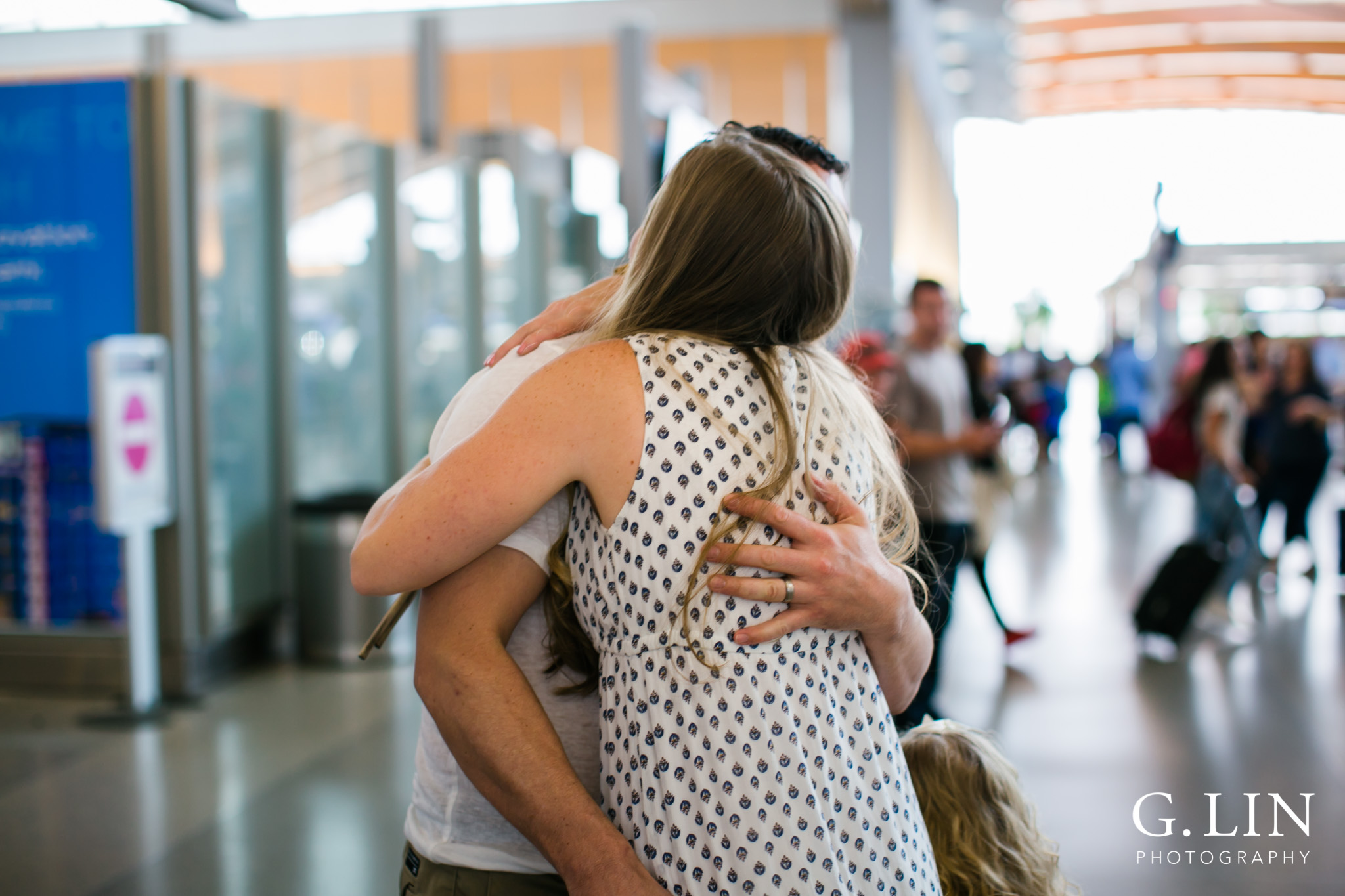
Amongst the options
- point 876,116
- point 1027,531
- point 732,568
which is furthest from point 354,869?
point 876,116

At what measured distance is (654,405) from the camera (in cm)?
120

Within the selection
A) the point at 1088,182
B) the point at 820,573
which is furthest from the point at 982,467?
the point at 1088,182

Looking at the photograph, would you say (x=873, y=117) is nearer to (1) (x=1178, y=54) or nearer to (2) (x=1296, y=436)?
(2) (x=1296, y=436)

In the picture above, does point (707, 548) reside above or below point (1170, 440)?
above

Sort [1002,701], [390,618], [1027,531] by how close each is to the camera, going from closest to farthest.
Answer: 1. [390,618]
2. [1002,701]
3. [1027,531]

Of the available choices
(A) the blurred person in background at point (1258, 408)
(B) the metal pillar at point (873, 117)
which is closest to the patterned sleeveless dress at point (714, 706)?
(A) the blurred person in background at point (1258, 408)

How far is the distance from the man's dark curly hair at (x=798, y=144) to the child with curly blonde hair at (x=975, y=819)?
38.1 inches

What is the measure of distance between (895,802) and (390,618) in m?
0.60

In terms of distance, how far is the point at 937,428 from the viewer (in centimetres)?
474

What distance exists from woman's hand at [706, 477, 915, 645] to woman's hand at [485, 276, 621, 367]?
36 cm

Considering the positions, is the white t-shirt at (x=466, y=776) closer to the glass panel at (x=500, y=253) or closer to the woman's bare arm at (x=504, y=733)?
the woman's bare arm at (x=504, y=733)

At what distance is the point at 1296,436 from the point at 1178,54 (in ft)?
74.0

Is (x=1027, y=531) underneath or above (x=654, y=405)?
underneath

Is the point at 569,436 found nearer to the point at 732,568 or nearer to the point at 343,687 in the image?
the point at 732,568
